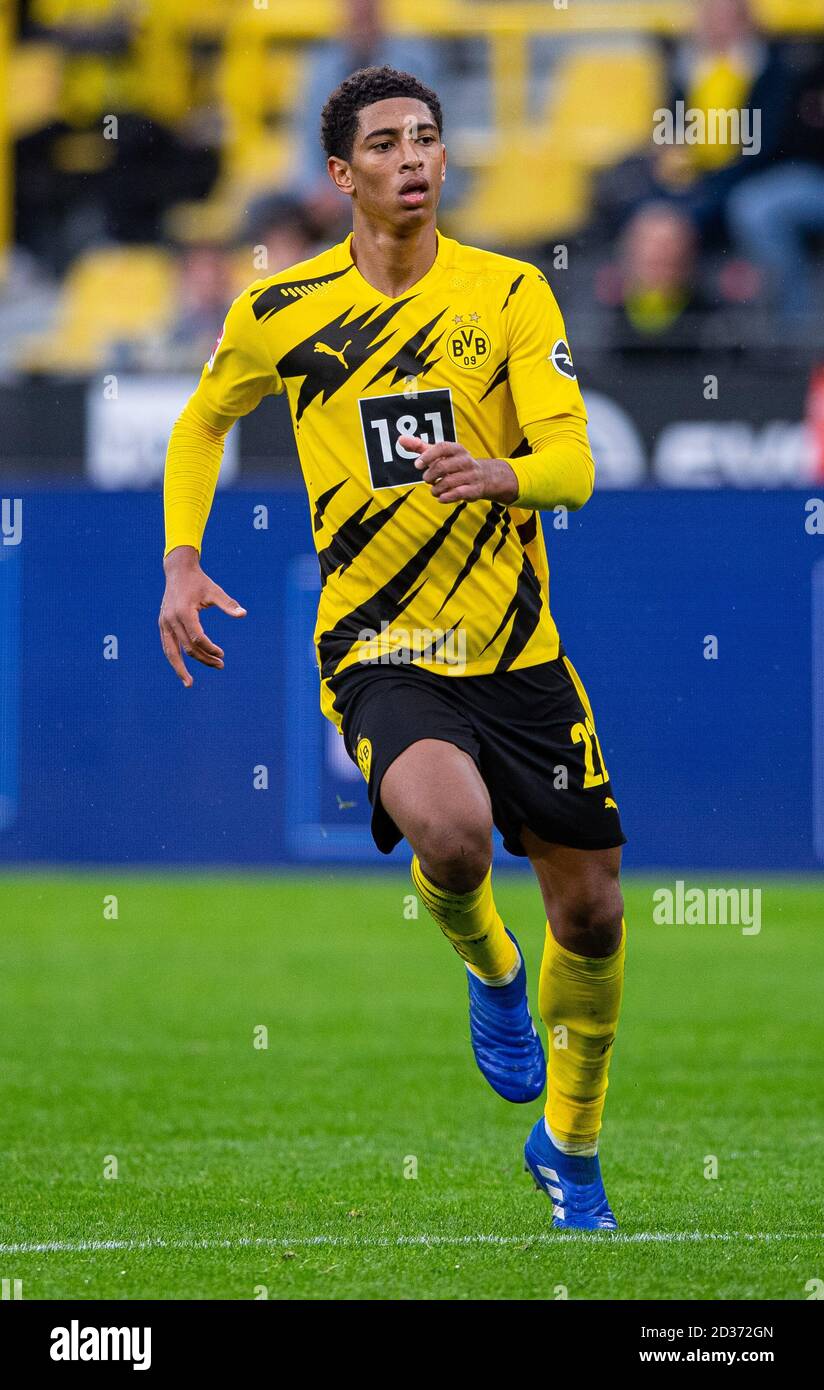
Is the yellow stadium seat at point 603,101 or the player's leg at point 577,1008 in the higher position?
the yellow stadium seat at point 603,101

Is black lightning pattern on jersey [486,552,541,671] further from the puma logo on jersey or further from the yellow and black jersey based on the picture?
the puma logo on jersey

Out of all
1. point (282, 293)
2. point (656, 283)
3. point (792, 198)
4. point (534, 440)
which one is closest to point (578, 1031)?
point (534, 440)

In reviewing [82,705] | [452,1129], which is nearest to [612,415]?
[82,705]

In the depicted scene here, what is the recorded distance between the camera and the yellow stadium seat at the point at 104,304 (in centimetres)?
1480

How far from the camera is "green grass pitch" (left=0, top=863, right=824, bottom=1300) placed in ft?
14.1

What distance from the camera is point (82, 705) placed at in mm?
11695

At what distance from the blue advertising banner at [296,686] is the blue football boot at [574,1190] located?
660cm

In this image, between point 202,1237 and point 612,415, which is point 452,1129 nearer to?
point 202,1237

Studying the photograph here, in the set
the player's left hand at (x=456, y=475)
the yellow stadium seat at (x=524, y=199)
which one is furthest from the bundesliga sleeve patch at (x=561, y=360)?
the yellow stadium seat at (x=524, y=199)

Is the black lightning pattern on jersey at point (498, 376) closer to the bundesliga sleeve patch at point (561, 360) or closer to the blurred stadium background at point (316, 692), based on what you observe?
the bundesliga sleeve patch at point (561, 360)

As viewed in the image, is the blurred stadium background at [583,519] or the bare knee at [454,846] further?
the blurred stadium background at [583,519]

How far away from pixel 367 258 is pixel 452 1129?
265cm
